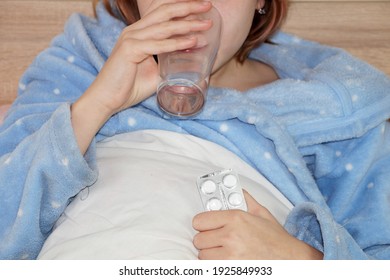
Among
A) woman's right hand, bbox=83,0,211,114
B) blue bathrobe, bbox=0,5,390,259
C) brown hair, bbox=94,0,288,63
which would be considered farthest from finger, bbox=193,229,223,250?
brown hair, bbox=94,0,288,63

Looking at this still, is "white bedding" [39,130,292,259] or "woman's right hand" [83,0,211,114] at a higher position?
"woman's right hand" [83,0,211,114]

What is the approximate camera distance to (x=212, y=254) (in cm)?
99

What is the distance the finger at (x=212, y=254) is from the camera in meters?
0.99

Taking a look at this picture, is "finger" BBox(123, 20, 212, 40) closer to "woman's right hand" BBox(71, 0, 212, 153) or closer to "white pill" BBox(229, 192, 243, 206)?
"woman's right hand" BBox(71, 0, 212, 153)

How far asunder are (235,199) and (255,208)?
4 centimetres

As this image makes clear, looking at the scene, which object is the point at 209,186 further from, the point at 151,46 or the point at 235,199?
the point at 151,46

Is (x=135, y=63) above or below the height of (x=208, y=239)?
above

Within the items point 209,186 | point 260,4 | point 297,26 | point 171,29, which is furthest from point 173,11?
point 297,26

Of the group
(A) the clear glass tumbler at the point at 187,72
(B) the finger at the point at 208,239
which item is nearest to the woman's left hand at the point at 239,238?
(B) the finger at the point at 208,239

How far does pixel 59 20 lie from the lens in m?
1.58

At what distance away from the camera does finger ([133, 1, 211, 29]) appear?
1021 millimetres

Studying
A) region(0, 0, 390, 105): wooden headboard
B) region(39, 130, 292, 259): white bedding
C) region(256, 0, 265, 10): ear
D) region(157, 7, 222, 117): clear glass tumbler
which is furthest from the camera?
region(0, 0, 390, 105): wooden headboard

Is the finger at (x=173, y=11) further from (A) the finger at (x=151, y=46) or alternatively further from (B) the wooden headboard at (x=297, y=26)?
(B) the wooden headboard at (x=297, y=26)
